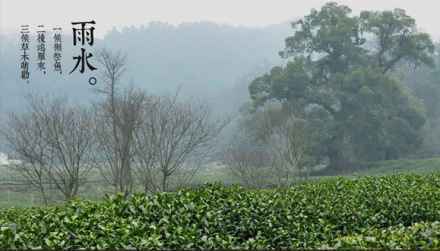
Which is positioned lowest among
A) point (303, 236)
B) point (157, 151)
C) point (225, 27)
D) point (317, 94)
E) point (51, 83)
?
point (303, 236)

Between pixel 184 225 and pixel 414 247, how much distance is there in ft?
9.81

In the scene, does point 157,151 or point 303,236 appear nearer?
point 303,236

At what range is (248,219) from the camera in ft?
27.5

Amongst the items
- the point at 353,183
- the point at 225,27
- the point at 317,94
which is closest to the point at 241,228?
the point at 353,183

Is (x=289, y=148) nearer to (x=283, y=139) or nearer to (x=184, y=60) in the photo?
(x=283, y=139)

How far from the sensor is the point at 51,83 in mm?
51625

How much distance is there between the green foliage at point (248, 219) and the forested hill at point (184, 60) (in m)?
42.2

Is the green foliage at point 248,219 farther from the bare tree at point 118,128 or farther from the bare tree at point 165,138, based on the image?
the bare tree at point 165,138

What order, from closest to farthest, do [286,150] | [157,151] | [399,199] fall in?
[399,199], [157,151], [286,150]

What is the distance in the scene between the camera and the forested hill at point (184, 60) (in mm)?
53219

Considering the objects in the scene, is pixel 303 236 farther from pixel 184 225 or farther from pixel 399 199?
pixel 399 199

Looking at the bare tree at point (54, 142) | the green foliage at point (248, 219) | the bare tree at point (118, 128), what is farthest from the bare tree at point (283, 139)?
the green foliage at point (248, 219)

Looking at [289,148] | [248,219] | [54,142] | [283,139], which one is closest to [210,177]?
[283,139]

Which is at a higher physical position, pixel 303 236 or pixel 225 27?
pixel 225 27
